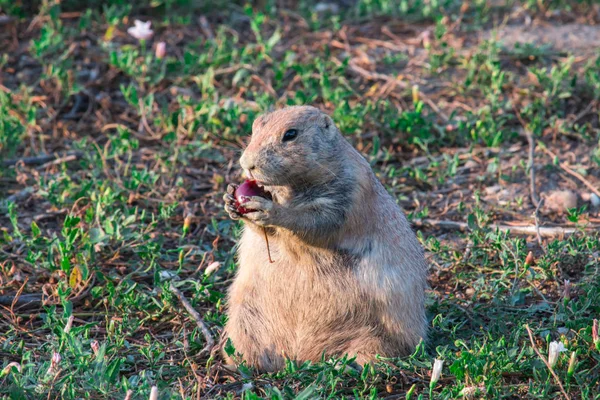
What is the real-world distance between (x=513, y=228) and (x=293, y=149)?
2059 millimetres

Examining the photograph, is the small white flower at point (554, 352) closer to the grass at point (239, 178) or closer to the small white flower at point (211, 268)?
the grass at point (239, 178)

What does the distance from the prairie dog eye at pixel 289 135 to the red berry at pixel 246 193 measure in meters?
0.26

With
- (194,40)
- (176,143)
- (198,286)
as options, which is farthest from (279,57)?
(198,286)

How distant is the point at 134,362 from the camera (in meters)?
4.52

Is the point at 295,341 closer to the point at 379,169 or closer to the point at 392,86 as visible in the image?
the point at 379,169

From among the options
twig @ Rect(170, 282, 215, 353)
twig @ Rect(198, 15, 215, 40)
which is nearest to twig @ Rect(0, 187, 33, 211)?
twig @ Rect(170, 282, 215, 353)

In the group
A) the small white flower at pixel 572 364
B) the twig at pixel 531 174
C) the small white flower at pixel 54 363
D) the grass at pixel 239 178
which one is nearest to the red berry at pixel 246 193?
the grass at pixel 239 178

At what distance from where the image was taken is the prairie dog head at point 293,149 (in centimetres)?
418

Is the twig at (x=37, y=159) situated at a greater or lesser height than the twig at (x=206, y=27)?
lesser

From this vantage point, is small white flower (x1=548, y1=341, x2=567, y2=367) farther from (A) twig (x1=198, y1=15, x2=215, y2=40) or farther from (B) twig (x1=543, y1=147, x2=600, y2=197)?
(A) twig (x1=198, y1=15, x2=215, y2=40)

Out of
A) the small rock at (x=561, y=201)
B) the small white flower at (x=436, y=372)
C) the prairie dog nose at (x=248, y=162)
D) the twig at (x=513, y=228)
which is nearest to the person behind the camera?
the small white flower at (x=436, y=372)

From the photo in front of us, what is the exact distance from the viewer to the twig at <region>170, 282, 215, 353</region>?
4707mm

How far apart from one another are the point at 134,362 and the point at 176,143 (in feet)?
8.38

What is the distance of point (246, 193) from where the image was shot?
169 inches
